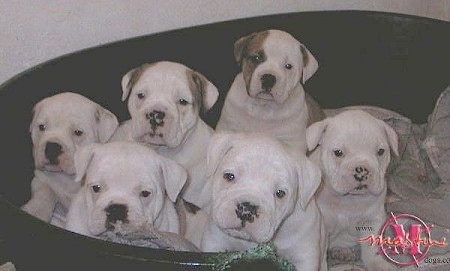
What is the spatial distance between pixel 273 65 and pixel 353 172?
2.30ft

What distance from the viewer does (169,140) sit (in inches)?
121

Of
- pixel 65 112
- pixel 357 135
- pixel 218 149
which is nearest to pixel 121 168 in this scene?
pixel 218 149

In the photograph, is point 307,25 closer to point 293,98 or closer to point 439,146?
point 293,98

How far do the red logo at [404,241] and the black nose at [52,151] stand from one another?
124cm

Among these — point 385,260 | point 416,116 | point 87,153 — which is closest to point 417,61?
point 416,116

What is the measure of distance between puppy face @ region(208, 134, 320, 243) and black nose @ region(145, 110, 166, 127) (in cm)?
41

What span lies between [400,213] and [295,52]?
838mm

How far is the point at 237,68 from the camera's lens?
3.88 m

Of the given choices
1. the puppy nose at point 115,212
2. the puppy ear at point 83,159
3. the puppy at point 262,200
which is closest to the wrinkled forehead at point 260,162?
the puppy at point 262,200

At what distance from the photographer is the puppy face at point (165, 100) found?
303 centimetres

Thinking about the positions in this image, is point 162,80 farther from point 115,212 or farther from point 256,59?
point 115,212

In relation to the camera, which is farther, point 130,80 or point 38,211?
point 130,80

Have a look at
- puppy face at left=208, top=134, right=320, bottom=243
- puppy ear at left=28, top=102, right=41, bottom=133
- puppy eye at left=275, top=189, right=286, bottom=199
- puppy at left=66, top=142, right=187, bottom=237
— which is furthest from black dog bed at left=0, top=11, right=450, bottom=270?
puppy eye at left=275, top=189, right=286, bottom=199

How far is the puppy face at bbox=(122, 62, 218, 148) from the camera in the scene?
3029 millimetres
